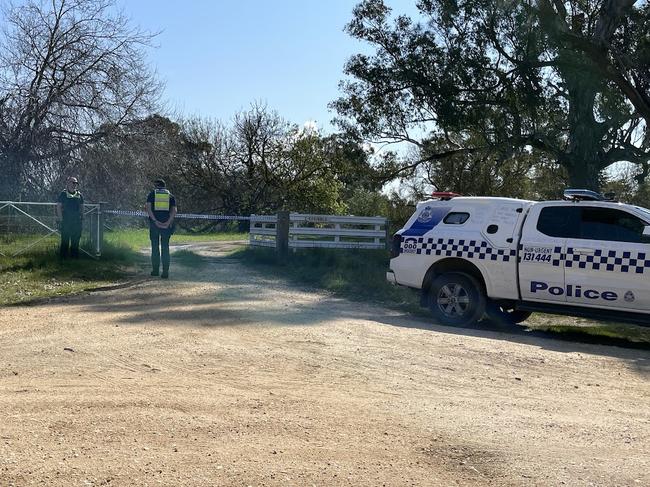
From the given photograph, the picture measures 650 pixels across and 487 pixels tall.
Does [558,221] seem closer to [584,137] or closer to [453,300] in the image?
[453,300]

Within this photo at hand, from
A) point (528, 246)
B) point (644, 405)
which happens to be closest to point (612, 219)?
point (528, 246)

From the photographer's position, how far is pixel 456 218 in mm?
10758

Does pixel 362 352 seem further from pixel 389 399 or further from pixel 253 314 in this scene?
pixel 253 314

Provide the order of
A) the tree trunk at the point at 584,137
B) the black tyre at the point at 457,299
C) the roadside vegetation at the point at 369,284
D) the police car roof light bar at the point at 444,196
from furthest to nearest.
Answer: the tree trunk at the point at 584,137 → the police car roof light bar at the point at 444,196 → the roadside vegetation at the point at 369,284 → the black tyre at the point at 457,299

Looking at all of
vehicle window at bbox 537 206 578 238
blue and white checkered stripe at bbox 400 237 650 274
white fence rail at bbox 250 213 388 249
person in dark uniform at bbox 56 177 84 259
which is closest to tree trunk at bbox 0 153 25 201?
person in dark uniform at bbox 56 177 84 259

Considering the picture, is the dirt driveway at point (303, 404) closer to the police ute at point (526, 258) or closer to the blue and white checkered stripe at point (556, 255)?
the police ute at point (526, 258)

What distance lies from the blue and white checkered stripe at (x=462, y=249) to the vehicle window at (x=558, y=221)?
0.55 m

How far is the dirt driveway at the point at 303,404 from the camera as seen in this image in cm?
422

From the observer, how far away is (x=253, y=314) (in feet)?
32.3

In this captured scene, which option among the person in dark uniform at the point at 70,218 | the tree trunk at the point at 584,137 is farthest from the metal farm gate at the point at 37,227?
the tree trunk at the point at 584,137

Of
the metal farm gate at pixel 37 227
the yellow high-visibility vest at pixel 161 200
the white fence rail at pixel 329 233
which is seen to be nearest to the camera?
the yellow high-visibility vest at pixel 161 200

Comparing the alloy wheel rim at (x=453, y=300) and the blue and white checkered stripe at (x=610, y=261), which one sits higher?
the blue and white checkered stripe at (x=610, y=261)

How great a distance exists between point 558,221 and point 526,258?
69 cm

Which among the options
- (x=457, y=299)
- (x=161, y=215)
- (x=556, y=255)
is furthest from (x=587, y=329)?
(x=161, y=215)
